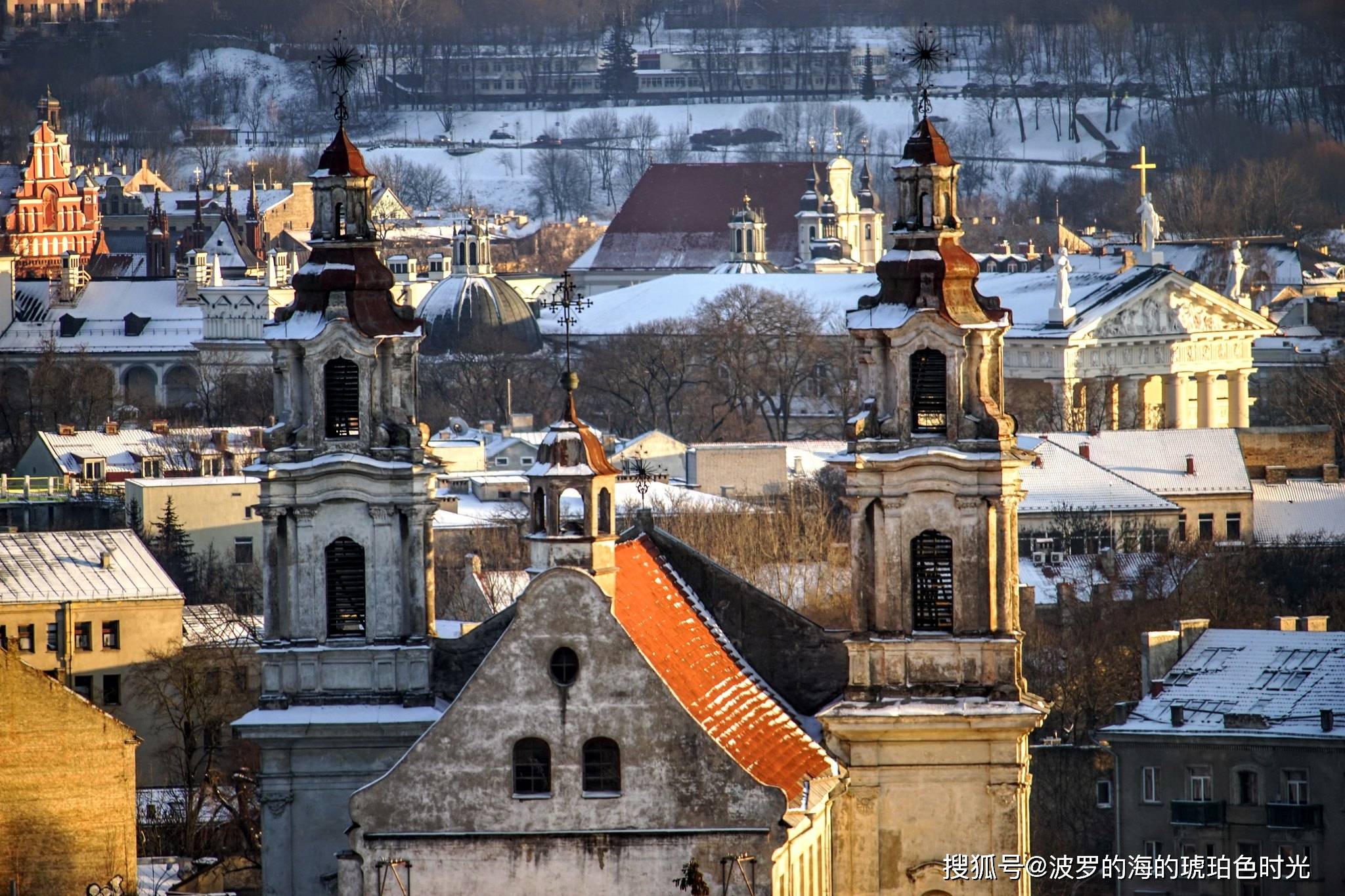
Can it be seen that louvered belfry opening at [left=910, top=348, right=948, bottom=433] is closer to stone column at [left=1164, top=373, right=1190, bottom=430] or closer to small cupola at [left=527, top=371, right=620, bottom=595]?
small cupola at [left=527, top=371, right=620, bottom=595]

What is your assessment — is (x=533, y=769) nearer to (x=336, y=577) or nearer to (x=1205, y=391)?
(x=336, y=577)

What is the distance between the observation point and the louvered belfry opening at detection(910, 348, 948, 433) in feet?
185

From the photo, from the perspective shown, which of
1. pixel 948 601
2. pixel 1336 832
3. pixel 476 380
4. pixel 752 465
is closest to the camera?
pixel 948 601

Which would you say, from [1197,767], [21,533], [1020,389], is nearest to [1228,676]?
[1197,767]

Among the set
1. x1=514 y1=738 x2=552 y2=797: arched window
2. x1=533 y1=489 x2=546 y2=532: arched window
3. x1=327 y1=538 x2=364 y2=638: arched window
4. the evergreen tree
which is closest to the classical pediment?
the evergreen tree

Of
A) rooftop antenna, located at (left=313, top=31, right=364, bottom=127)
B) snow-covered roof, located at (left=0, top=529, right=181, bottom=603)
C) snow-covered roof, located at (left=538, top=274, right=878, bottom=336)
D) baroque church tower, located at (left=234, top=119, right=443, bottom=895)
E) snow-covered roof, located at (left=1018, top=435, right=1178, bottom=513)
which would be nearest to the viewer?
baroque church tower, located at (left=234, top=119, right=443, bottom=895)

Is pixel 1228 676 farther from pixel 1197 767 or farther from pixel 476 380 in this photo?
pixel 476 380

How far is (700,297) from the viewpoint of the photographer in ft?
629

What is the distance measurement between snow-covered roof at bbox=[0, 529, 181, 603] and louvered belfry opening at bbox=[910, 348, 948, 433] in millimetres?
42546

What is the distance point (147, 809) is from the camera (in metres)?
80.1

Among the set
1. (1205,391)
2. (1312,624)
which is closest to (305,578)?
(1312,624)

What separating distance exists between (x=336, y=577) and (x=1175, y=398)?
114 m

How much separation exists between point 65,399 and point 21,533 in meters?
61.2

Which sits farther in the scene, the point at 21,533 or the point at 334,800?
the point at 21,533
